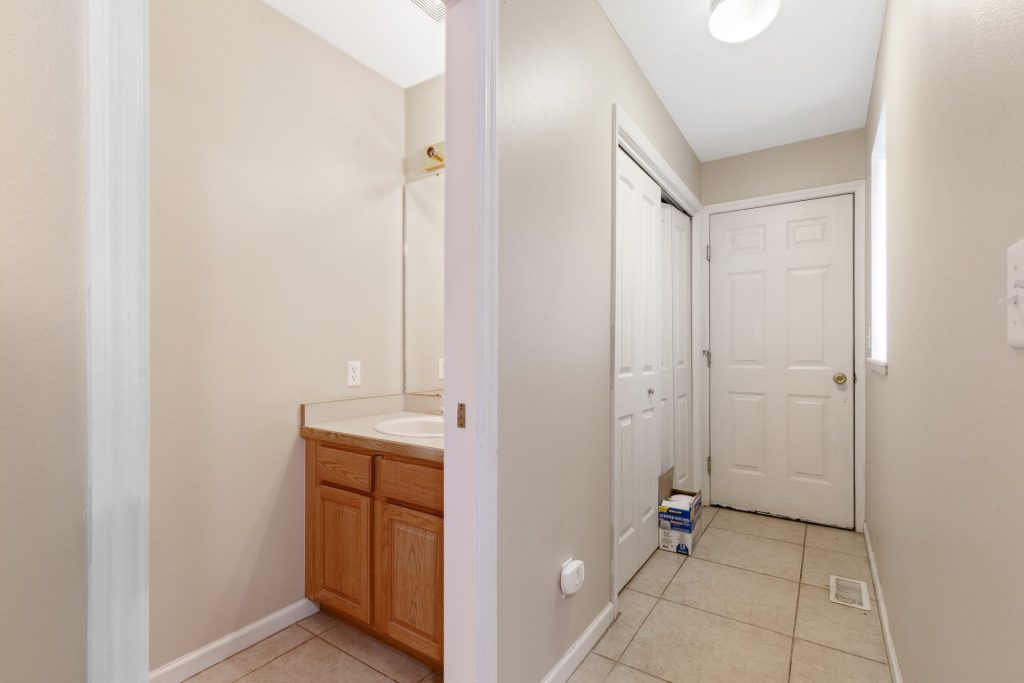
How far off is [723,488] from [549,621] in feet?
7.71

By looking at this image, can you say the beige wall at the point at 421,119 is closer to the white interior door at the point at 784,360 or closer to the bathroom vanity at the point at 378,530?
the bathroom vanity at the point at 378,530

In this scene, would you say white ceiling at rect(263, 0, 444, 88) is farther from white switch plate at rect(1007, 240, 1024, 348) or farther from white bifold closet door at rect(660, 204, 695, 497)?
white switch plate at rect(1007, 240, 1024, 348)

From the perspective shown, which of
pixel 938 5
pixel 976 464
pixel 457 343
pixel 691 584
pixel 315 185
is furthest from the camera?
pixel 691 584

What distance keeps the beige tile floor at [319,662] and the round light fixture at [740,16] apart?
2740 mm

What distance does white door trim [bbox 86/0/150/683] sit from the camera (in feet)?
2.02

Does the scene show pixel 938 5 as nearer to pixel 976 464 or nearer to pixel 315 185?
pixel 976 464

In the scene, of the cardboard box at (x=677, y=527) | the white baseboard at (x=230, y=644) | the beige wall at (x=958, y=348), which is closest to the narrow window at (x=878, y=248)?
the beige wall at (x=958, y=348)

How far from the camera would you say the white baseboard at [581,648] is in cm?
161

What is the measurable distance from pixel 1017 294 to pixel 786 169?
3044 millimetres

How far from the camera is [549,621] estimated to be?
1.58 m

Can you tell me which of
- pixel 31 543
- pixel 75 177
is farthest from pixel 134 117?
pixel 31 543

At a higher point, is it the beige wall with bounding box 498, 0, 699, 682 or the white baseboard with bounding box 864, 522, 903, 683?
the beige wall with bounding box 498, 0, 699, 682

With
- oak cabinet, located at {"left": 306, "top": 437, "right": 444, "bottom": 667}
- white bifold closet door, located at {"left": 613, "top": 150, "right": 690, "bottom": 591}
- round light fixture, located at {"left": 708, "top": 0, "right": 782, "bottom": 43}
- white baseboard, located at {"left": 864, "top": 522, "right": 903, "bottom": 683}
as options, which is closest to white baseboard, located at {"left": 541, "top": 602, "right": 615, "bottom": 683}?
white bifold closet door, located at {"left": 613, "top": 150, "right": 690, "bottom": 591}

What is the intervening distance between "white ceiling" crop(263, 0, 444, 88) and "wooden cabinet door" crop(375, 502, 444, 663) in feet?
6.75
